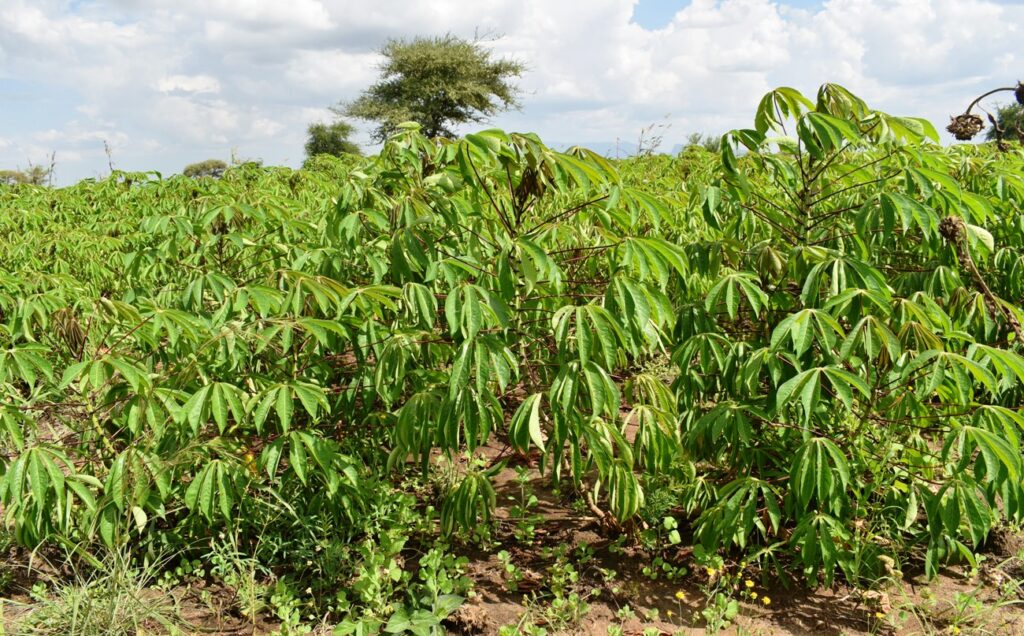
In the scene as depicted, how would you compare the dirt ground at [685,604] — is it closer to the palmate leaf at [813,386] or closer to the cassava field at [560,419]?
the cassava field at [560,419]

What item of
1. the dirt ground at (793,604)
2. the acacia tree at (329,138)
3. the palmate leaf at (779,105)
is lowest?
the dirt ground at (793,604)

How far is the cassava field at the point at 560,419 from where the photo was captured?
185 cm

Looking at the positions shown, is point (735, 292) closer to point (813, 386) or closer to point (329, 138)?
point (813, 386)

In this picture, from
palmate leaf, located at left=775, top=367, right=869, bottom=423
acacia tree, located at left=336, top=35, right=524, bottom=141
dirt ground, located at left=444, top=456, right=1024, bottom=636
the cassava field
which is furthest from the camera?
acacia tree, located at left=336, top=35, right=524, bottom=141

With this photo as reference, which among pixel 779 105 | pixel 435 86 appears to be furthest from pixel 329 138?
pixel 779 105

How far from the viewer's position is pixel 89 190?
18.6 feet

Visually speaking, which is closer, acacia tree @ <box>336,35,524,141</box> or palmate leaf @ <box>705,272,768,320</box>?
palmate leaf @ <box>705,272,768,320</box>

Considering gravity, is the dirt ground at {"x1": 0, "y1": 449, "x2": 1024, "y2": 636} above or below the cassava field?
below

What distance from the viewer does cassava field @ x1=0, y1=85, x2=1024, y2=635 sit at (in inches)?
72.9

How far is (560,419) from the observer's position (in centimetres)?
178

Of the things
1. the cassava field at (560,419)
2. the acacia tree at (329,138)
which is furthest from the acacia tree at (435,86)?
the cassava field at (560,419)

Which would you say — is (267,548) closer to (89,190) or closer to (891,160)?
(891,160)

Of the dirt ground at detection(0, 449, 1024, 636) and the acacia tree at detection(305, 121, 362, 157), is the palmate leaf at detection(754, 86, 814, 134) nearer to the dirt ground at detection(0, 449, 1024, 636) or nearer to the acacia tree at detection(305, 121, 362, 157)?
the dirt ground at detection(0, 449, 1024, 636)

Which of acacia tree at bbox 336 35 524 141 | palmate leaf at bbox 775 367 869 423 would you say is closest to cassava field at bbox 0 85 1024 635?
palmate leaf at bbox 775 367 869 423
